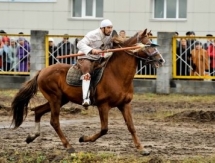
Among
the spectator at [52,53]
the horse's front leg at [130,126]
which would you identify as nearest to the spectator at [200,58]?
the spectator at [52,53]

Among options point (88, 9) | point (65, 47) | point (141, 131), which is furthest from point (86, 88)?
point (88, 9)

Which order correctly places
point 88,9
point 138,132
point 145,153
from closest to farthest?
point 145,153
point 138,132
point 88,9

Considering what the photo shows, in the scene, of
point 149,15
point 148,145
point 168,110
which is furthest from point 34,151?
point 149,15

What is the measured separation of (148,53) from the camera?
14695 mm

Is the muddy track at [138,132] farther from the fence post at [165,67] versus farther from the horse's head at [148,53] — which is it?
the fence post at [165,67]

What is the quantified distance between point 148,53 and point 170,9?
70.2 feet

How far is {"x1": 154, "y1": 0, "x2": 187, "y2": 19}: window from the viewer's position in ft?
117

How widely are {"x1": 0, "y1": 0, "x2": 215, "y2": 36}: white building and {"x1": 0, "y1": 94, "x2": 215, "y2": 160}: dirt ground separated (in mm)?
10995

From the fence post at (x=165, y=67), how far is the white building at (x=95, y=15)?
24.3 ft

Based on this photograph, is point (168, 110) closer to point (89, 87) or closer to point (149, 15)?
point (89, 87)

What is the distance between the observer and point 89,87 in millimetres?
14836

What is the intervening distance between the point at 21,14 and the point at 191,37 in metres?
11.0

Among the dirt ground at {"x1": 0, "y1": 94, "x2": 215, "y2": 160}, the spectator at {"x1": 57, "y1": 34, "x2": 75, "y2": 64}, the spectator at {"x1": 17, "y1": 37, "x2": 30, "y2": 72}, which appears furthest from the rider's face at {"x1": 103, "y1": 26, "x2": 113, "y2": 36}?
the spectator at {"x1": 17, "y1": 37, "x2": 30, "y2": 72}

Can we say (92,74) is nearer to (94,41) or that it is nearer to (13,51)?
(94,41)
